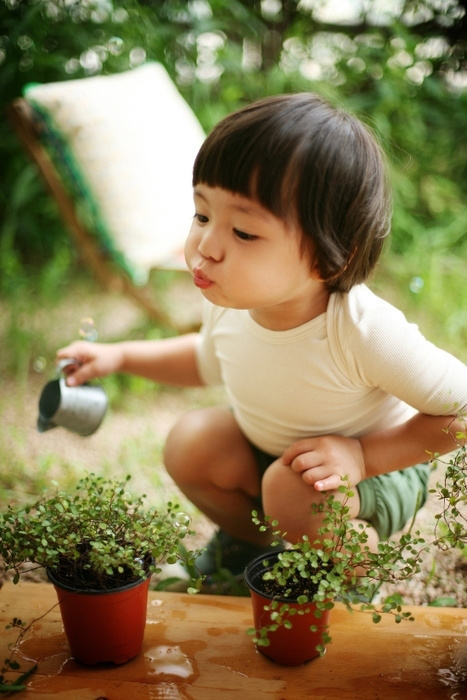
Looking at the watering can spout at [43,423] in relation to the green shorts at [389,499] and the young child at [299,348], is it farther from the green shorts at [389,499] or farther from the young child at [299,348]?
the green shorts at [389,499]

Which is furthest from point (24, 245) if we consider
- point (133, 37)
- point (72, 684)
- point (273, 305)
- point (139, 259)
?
point (72, 684)

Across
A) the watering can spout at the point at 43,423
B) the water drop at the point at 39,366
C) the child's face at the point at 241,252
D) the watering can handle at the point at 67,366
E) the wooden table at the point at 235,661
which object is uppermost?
the child's face at the point at 241,252

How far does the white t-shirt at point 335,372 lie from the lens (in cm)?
117

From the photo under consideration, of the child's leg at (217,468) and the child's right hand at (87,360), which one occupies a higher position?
the child's right hand at (87,360)

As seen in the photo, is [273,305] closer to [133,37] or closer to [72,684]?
[72,684]

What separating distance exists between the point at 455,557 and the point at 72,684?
0.87 meters

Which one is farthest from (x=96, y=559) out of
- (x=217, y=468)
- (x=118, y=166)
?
(x=118, y=166)

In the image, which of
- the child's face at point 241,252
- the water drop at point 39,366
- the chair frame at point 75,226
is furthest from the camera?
the water drop at point 39,366

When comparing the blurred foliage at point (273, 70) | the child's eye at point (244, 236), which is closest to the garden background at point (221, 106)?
the blurred foliage at point (273, 70)

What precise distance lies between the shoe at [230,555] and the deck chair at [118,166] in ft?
2.84

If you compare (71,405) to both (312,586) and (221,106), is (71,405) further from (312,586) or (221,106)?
(221,106)

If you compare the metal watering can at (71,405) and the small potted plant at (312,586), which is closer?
the small potted plant at (312,586)

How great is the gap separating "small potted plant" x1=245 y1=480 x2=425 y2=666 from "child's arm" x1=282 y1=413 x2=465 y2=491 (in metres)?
0.12

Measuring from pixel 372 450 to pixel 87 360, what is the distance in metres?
0.61
